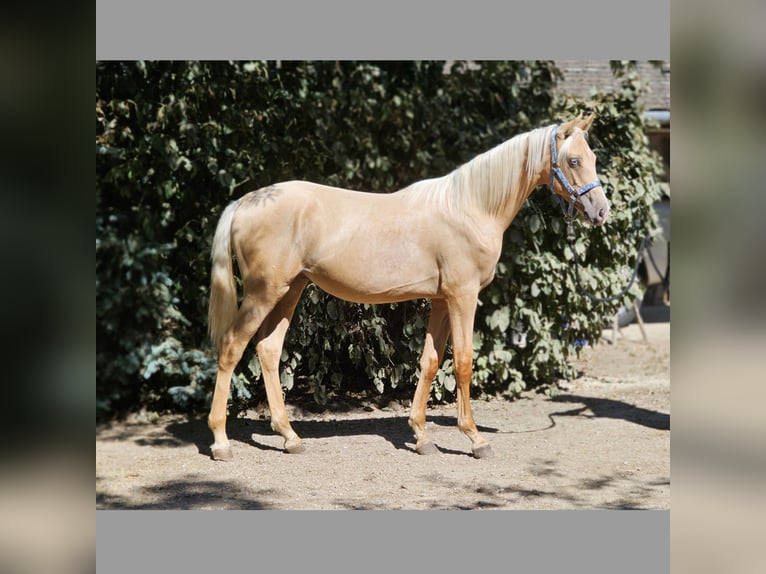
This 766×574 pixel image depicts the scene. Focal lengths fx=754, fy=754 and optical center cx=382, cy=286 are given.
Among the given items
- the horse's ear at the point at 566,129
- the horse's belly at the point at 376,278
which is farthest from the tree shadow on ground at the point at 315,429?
the horse's ear at the point at 566,129

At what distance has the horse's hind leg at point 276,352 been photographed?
561 cm

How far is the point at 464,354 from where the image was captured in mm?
5383

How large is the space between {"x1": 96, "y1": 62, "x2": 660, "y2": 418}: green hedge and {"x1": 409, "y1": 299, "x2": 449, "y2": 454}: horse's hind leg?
49.2 inches

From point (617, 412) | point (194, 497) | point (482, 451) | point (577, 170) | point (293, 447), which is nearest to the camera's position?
point (194, 497)

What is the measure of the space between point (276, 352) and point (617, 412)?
3.29 meters

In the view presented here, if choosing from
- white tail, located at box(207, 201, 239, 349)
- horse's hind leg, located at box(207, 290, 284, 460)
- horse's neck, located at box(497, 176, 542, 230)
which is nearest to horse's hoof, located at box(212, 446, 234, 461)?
horse's hind leg, located at box(207, 290, 284, 460)

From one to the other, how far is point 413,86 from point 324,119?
961 millimetres

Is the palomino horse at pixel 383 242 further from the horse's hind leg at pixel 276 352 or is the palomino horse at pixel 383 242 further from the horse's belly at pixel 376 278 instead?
the horse's hind leg at pixel 276 352

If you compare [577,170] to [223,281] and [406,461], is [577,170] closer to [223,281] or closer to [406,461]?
[406,461]

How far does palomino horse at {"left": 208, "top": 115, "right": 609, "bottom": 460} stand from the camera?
5254mm

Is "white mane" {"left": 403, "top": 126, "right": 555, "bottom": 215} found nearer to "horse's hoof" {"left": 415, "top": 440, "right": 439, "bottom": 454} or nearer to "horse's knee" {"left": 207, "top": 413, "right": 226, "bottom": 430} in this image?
"horse's hoof" {"left": 415, "top": 440, "right": 439, "bottom": 454}

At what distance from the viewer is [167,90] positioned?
670cm

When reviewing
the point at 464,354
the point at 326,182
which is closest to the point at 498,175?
the point at 464,354
